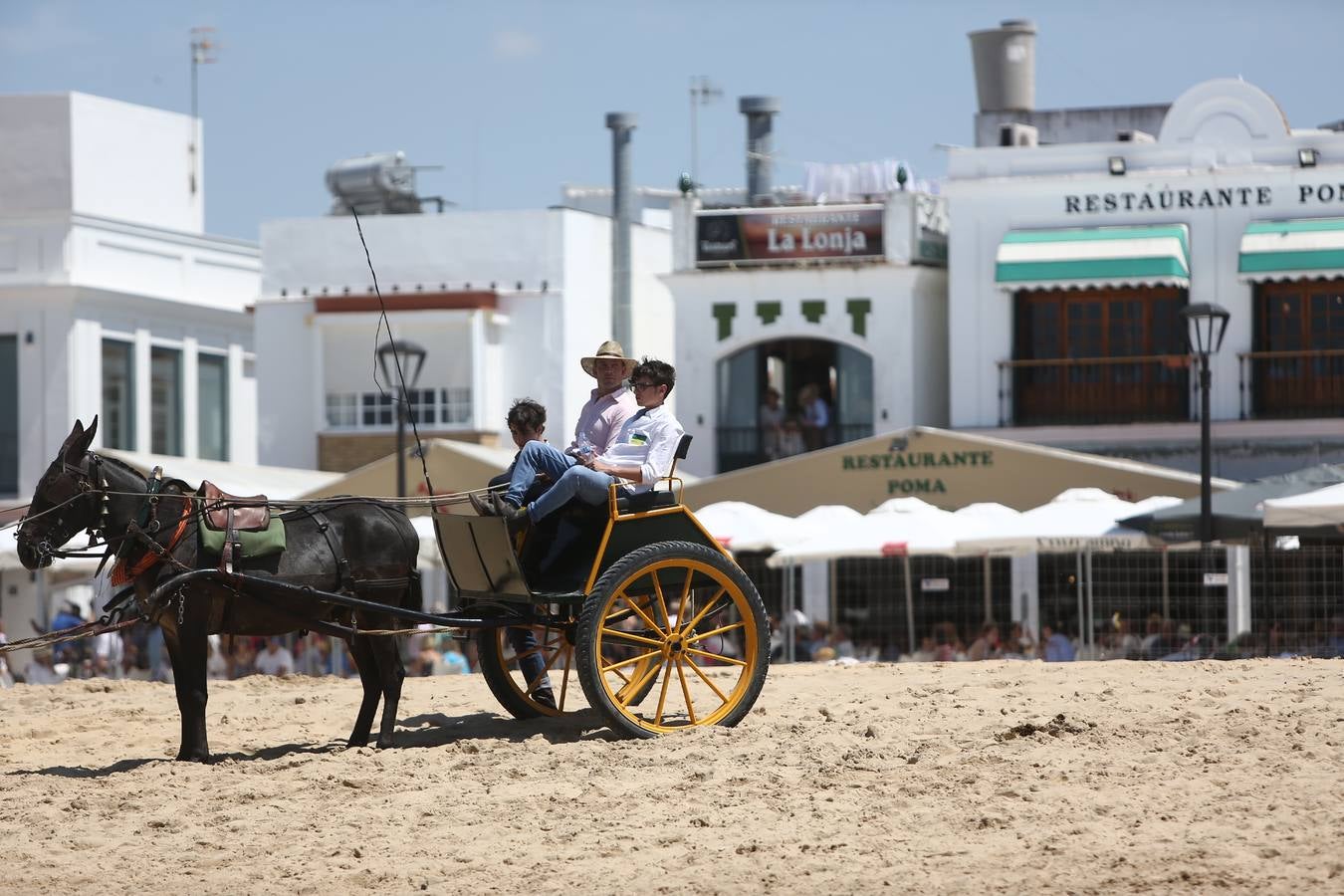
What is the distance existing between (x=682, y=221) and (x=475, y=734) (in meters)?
20.9

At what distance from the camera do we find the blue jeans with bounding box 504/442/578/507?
1058cm

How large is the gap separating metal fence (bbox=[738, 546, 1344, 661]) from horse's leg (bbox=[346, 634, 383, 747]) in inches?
343

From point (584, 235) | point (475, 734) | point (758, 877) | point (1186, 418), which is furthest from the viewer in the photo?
point (584, 235)

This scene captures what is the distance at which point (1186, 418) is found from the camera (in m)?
A: 28.3

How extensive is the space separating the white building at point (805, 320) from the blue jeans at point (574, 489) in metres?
20.4

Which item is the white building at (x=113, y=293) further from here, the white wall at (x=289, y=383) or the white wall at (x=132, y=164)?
the white wall at (x=289, y=383)

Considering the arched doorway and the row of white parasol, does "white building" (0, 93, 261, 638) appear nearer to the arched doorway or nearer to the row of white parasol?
the arched doorway

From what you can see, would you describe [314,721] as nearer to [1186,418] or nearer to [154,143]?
[1186,418]

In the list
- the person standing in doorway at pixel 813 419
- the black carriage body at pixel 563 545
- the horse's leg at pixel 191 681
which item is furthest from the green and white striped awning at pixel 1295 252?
the horse's leg at pixel 191 681

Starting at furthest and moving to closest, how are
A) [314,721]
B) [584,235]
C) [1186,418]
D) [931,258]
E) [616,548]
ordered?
[584,235], [931,258], [1186,418], [314,721], [616,548]

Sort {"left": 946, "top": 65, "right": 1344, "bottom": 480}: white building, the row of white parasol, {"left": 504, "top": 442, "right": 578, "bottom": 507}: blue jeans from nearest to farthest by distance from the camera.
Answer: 1. {"left": 504, "top": 442, "right": 578, "bottom": 507}: blue jeans
2. the row of white parasol
3. {"left": 946, "top": 65, "right": 1344, "bottom": 480}: white building

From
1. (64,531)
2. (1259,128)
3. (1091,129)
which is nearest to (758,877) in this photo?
(64,531)

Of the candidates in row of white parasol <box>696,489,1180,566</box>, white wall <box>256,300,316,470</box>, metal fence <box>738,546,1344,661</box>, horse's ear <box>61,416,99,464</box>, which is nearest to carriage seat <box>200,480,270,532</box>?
horse's ear <box>61,416,99,464</box>

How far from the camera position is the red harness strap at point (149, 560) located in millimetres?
11008
